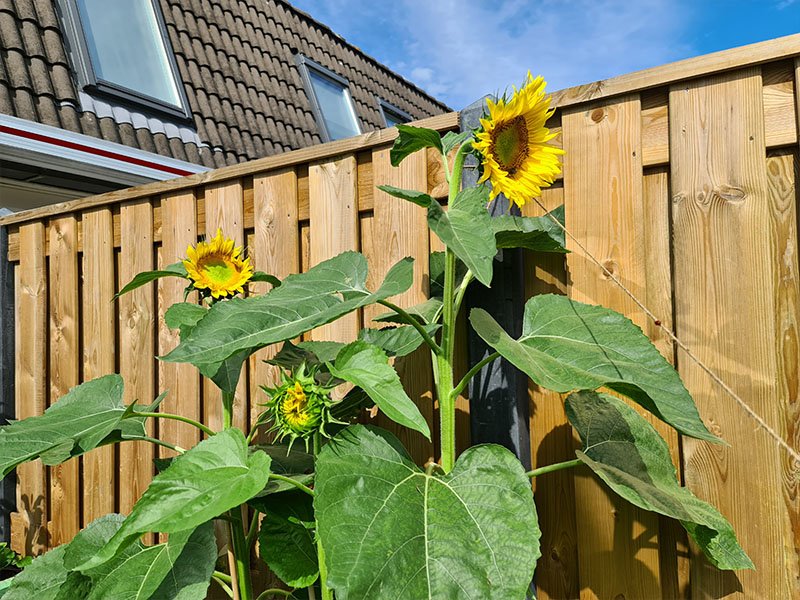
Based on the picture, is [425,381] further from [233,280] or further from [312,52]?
[312,52]

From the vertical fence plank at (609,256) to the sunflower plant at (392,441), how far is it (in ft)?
0.29

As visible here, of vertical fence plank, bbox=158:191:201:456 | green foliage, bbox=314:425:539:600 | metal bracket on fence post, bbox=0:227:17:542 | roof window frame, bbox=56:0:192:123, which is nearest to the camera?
green foliage, bbox=314:425:539:600

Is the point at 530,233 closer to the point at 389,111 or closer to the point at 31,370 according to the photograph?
the point at 31,370

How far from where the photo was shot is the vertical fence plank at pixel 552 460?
4.61 ft

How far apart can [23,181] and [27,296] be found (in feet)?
3.44

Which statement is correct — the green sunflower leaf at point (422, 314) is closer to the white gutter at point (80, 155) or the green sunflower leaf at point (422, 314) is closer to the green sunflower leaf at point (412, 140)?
the green sunflower leaf at point (412, 140)

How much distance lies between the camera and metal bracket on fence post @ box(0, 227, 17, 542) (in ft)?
8.27

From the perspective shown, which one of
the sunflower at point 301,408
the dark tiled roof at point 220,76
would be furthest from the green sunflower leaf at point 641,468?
the dark tiled roof at point 220,76

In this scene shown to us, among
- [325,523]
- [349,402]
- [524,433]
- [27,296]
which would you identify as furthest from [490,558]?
[27,296]

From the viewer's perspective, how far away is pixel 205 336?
100cm

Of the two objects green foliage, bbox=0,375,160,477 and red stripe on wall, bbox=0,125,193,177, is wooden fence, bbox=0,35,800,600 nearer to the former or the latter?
green foliage, bbox=0,375,160,477

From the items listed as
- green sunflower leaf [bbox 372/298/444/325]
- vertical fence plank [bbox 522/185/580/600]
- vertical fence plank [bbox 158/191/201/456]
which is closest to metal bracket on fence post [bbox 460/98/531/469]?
vertical fence plank [bbox 522/185/580/600]

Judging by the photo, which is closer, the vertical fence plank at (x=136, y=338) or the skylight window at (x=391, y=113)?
the vertical fence plank at (x=136, y=338)

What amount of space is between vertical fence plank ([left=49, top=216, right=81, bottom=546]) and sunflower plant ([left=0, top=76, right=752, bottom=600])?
0.98 metres
